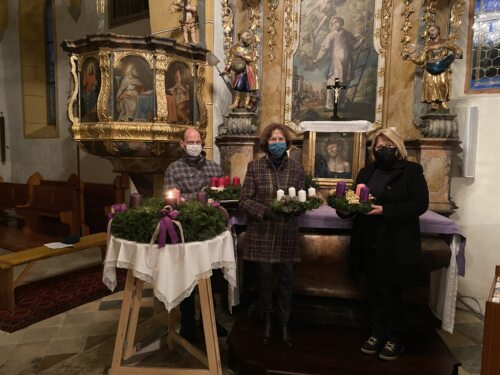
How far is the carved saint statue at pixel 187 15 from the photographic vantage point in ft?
17.0

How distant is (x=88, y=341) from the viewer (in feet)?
11.7

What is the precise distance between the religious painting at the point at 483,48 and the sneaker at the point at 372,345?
3.15 metres

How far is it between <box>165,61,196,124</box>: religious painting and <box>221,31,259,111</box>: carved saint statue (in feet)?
1.76

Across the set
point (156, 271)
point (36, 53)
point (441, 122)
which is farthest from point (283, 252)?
point (36, 53)

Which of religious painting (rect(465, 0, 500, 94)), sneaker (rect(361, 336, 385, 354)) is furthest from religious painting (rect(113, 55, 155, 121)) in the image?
religious painting (rect(465, 0, 500, 94))

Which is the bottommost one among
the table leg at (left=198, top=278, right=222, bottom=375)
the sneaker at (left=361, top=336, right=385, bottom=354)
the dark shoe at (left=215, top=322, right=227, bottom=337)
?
the dark shoe at (left=215, top=322, right=227, bottom=337)

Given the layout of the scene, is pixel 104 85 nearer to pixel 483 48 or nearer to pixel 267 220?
pixel 267 220

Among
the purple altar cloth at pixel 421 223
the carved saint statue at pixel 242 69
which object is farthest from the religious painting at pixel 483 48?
the carved saint statue at pixel 242 69

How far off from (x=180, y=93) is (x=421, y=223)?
322 centimetres

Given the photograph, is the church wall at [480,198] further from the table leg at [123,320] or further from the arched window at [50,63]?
the arched window at [50,63]

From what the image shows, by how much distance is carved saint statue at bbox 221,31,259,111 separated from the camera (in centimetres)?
480

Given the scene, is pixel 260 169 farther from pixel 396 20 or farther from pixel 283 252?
pixel 396 20

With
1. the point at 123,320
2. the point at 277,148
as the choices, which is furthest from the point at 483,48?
the point at 123,320

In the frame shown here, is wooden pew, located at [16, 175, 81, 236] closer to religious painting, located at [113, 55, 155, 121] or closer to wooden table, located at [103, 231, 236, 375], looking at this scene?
religious painting, located at [113, 55, 155, 121]
